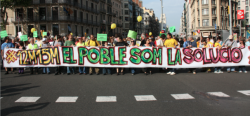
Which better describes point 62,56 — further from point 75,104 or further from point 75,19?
point 75,19

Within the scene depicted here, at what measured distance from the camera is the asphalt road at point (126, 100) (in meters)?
5.16

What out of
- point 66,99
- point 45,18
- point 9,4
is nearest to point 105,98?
point 66,99

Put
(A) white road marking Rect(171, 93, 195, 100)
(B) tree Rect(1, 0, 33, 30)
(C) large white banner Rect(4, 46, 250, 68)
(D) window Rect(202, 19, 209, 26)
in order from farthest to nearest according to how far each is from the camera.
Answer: (D) window Rect(202, 19, 209, 26), (B) tree Rect(1, 0, 33, 30), (C) large white banner Rect(4, 46, 250, 68), (A) white road marking Rect(171, 93, 195, 100)

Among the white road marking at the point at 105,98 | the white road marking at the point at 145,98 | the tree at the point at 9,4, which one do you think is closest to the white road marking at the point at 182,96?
the white road marking at the point at 145,98

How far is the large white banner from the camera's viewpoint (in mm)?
11281

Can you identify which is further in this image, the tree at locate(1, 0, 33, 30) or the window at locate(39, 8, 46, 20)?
the window at locate(39, 8, 46, 20)

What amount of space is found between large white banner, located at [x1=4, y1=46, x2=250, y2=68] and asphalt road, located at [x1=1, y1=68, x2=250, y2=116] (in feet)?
8.33

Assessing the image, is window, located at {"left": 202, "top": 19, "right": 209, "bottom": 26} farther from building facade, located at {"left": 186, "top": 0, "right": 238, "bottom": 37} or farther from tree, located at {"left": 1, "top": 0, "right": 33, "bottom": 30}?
tree, located at {"left": 1, "top": 0, "right": 33, "bottom": 30}

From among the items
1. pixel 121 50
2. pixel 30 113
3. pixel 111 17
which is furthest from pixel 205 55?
pixel 111 17

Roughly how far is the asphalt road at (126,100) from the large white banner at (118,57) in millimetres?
2539

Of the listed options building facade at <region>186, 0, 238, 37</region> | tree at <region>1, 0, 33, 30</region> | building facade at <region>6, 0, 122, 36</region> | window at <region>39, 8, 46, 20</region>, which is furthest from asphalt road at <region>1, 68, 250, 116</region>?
building facade at <region>186, 0, 238, 37</region>

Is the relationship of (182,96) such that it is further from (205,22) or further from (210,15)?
(205,22)

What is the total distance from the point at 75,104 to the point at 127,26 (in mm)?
82404

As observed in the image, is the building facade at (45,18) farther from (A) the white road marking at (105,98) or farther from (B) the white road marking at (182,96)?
(B) the white road marking at (182,96)
